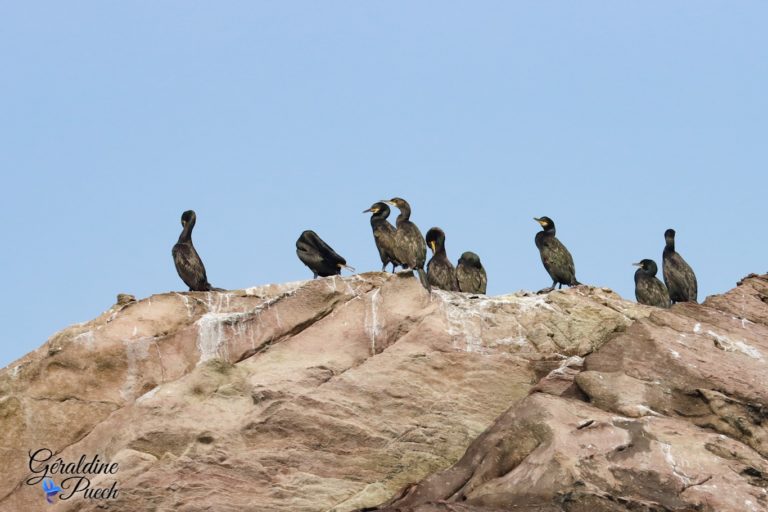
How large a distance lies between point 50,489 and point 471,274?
850 cm

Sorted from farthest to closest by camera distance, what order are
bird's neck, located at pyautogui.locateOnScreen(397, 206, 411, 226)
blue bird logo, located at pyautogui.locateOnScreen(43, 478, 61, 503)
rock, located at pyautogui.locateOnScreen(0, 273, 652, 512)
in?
1. bird's neck, located at pyautogui.locateOnScreen(397, 206, 411, 226)
2. blue bird logo, located at pyautogui.locateOnScreen(43, 478, 61, 503)
3. rock, located at pyautogui.locateOnScreen(0, 273, 652, 512)

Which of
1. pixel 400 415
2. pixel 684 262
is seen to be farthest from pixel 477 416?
pixel 684 262

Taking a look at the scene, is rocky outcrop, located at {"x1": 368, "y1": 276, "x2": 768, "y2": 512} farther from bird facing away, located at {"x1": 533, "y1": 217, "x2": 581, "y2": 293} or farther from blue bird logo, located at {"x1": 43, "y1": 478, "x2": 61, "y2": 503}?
bird facing away, located at {"x1": 533, "y1": 217, "x2": 581, "y2": 293}

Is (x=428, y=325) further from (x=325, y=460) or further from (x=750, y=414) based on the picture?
(x=750, y=414)

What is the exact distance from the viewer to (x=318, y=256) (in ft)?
69.9

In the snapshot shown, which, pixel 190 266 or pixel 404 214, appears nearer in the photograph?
pixel 190 266

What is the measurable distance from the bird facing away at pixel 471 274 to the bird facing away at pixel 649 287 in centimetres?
266

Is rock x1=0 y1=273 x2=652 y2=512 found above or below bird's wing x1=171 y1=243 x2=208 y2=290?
below

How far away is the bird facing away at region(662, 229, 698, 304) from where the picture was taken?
22.5 metres

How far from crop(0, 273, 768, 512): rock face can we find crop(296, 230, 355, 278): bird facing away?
2.37m

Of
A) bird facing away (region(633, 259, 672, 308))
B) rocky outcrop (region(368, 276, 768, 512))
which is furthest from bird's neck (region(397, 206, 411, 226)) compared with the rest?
rocky outcrop (region(368, 276, 768, 512))

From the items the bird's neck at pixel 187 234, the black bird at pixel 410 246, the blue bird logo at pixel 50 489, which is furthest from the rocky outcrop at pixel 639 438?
the bird's neck at pixel 187 234

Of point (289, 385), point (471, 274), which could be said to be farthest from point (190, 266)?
point (289, 385)

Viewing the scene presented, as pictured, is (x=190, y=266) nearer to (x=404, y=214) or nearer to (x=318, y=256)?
(x=318, y=256)
